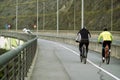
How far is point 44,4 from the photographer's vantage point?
428 feet

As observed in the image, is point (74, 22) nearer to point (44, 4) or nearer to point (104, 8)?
point (104, 8)

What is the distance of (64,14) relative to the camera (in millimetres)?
111688

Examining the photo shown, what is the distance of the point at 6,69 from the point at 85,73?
31.8 feet

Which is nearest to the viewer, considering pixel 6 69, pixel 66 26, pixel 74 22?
pixel 6 69

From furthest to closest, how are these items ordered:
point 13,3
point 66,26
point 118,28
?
point 13,3, point 66,26, point 118,28

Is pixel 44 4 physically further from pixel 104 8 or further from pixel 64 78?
pixel 64 78

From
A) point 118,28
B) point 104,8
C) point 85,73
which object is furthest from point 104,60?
point 104,8

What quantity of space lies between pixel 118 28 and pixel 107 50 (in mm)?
59277

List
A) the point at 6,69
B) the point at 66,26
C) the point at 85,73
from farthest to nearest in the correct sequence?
the point at 66,26
the point at 85,73
the point at 6,69

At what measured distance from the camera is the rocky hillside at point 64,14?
88.1 meters

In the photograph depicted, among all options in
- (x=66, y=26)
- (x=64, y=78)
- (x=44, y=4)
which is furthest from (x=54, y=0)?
(x=64, y=78)

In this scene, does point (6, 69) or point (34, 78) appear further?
point (34, 78)

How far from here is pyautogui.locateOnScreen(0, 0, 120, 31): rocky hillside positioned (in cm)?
8806

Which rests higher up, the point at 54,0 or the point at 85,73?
the point at 54,0
